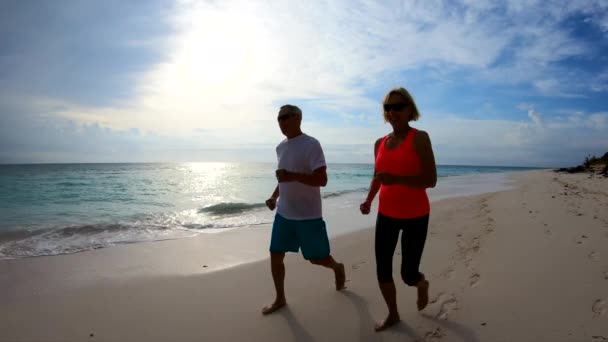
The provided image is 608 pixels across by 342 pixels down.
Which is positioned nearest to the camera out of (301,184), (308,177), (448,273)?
(308,177)

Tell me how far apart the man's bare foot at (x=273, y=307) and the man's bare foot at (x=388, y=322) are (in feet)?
3.42

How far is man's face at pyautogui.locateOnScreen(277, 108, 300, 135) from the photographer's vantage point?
3.20 meters

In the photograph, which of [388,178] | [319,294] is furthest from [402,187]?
[319,294]

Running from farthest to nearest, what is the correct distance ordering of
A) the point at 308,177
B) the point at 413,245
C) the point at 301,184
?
the point at 301,184
the point at 308,177
the point at 413,245

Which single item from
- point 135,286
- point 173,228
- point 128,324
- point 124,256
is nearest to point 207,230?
point 173,228

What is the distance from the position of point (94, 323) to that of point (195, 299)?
3.26ft

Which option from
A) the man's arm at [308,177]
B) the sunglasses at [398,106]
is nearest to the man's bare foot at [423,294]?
the man's arm at [308,177]

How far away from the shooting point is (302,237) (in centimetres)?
320

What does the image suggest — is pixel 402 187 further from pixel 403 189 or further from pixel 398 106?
pixel 398 106

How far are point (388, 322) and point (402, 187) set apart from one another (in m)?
1.25

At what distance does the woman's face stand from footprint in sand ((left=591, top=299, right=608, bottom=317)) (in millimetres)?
2395

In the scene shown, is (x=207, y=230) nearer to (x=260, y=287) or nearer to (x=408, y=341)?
(x=260, y=287)

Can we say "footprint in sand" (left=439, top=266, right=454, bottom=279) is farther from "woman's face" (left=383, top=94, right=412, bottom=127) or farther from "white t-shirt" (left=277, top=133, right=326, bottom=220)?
"woman's face" (left=383, top=94, right=412, bottom=127)

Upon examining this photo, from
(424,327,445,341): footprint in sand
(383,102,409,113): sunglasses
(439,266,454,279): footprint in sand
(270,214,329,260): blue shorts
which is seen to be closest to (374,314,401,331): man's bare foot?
(424,327,445,341): footprint in sand
